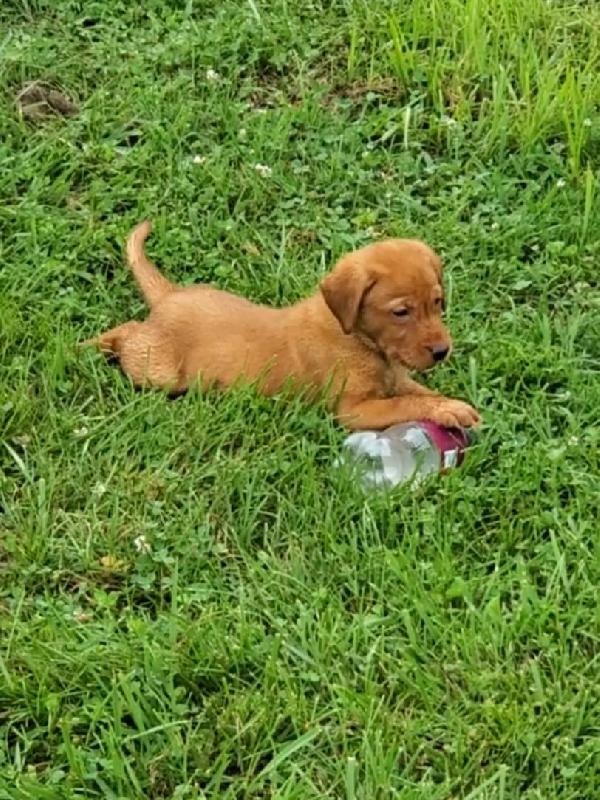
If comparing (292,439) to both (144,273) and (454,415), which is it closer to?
(454,415)

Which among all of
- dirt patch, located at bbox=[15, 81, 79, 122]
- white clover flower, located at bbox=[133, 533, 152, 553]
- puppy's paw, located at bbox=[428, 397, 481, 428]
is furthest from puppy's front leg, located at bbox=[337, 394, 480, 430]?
dirt patch, located at bbox=[15, 81, 79, 122]

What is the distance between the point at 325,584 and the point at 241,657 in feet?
1.29

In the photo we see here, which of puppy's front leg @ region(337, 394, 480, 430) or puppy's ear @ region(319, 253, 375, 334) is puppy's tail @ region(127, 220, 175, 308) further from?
puppy's front leg @ region(337, 394, 480, 430)

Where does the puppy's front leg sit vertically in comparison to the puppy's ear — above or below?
below

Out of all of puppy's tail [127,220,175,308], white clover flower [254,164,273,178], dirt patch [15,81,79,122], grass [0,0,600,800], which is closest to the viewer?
grass [0,0,600,800]

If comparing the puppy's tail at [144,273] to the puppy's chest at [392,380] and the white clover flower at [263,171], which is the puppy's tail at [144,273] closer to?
the white clover flower at [263,171]

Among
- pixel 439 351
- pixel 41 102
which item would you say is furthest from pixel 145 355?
pixel 41 102

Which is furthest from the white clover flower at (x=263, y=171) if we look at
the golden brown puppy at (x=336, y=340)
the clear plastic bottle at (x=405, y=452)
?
the clear plastic bottle at (x=405, y=452)

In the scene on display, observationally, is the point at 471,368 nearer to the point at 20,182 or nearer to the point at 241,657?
the point at 241,657

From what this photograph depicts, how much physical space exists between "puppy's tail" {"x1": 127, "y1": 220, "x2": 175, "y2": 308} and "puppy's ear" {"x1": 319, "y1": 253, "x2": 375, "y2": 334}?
0.75 m

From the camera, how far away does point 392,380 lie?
15.3 ft

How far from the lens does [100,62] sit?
244 inches

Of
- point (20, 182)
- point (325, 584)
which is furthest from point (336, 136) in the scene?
point (325, 584)

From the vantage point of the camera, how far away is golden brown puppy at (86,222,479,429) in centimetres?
448
